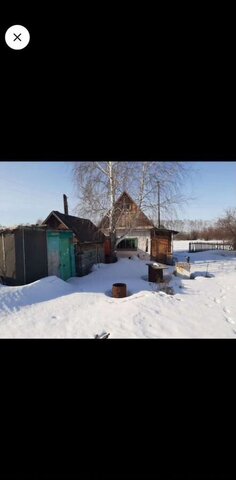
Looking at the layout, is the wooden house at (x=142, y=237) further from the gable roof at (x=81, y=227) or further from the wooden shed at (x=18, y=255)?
the wooden shed at (x=18, y=255)

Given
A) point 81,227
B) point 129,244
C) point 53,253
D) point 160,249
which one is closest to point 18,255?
→ point 53,253

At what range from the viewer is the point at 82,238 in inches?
280

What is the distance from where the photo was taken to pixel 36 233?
194 inches

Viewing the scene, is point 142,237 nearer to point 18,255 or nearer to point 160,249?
point 160,249

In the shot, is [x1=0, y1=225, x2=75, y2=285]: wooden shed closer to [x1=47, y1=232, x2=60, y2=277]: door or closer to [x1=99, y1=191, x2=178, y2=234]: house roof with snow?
[x1=47, y1=232, x2=60, y2=277]: door

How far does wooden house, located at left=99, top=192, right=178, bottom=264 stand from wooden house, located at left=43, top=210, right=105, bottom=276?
445 mm

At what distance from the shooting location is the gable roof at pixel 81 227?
23.9ft

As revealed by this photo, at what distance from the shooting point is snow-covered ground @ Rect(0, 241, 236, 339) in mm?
2691

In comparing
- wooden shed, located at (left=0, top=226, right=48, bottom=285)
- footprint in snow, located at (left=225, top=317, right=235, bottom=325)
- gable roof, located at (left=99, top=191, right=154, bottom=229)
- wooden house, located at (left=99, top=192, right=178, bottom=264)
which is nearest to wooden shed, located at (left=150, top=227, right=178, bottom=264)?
wooden house, located at (left=99, top=192, right=178, bottom=264)

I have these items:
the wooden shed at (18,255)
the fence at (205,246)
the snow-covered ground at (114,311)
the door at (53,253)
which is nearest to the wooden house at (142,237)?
the door at (53,253)
